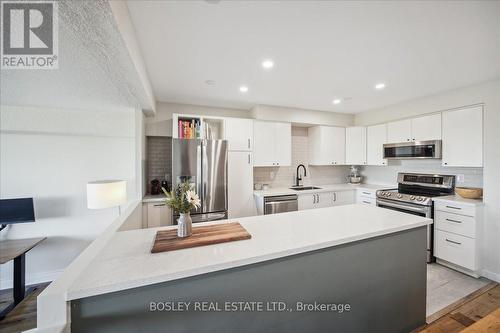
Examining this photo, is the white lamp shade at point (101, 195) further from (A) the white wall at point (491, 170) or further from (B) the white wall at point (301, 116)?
(A) the white wall at point (491, 170)

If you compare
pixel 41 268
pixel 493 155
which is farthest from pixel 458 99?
pixel 41 268

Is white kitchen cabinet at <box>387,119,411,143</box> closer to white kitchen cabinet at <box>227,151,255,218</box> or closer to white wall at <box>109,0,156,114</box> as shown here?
white kitchen cabinet at <box>227,151,255,218</box>

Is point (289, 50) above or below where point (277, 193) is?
above

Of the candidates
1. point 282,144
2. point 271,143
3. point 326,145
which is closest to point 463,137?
point 326,145

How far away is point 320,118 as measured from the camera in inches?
164

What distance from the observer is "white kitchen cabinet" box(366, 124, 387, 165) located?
3859 mm

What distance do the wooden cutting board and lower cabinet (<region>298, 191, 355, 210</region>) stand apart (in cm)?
249

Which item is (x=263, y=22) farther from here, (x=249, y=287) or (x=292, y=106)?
(x=292, y=106)

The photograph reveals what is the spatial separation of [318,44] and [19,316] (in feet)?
13.9

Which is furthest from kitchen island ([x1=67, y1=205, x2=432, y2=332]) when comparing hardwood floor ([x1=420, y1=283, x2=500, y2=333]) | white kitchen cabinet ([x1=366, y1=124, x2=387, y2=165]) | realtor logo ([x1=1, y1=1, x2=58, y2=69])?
white kitchen cabinet ([x1=366, y1=124, x2=387, y2=165])

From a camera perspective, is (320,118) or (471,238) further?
(320,118)

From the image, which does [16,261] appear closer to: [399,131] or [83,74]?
[83,74]

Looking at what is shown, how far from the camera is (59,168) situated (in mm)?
2943

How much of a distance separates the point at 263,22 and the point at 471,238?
3.54 m
